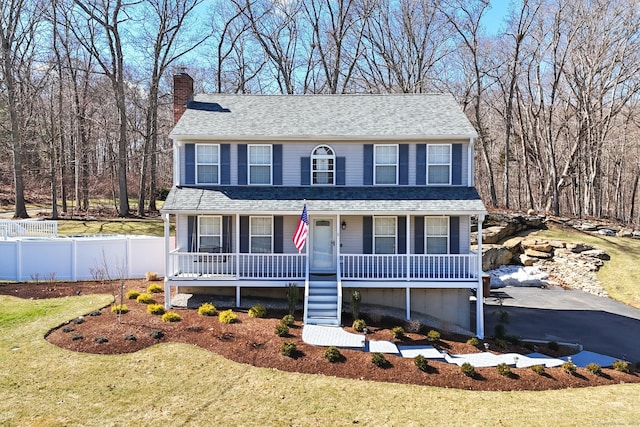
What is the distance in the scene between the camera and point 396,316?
14.3m

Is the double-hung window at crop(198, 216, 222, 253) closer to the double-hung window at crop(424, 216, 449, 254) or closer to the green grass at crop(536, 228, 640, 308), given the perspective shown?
the double-hung window at crop(424, 216, 449, 254)

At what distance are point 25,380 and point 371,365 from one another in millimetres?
7669

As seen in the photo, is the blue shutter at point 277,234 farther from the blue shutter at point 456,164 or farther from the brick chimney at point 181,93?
the brick chimney at point 181,93

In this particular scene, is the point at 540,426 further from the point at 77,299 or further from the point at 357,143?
the point at 77,299

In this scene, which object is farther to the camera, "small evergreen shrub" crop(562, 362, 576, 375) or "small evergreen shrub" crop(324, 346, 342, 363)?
"small evergreen shrub" crop(562, 362, 576, 375)

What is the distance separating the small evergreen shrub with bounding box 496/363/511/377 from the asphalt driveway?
428cm

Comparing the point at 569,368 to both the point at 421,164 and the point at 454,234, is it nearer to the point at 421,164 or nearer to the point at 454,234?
the point at 454,234

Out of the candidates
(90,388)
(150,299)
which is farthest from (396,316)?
(90,388)

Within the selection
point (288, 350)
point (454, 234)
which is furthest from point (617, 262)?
point (288, 350)

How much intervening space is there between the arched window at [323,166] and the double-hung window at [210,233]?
3921 millimetres

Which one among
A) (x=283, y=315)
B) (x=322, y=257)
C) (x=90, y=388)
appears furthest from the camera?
(x=322, y=257)

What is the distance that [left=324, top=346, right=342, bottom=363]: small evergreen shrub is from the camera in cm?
1044

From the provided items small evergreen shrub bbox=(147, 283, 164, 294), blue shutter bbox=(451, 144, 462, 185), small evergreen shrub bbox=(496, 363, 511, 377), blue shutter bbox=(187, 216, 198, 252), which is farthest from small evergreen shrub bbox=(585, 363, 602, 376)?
small evergreen shrub bbox=(147, 283, 164, 294)

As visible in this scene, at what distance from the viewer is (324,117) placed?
56.2 ft
